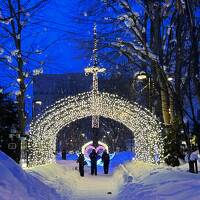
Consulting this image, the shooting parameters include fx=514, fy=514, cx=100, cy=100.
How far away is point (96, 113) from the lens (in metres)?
32.8

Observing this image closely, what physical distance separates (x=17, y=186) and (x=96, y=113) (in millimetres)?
20474

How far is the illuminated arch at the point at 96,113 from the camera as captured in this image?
28094mm

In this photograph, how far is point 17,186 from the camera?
41.0 feet

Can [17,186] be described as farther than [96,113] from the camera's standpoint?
No

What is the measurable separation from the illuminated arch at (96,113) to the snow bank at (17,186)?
12.6 meters

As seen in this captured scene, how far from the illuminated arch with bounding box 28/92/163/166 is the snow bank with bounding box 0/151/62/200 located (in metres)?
12.6

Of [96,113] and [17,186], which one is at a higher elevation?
[96,113]

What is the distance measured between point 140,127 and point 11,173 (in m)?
17.9

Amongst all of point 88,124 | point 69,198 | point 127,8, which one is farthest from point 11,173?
point 88,124

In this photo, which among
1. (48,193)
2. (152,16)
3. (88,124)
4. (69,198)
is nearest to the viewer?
(48,193)

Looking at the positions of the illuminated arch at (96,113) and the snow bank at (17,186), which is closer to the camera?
the snow bank at (17,186)

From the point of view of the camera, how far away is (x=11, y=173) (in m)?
13.0

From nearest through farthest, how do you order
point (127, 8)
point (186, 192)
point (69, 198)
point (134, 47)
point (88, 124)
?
point (186, 192), point (69, 198), point (127, 8), point (134, 47), point (88, 124)

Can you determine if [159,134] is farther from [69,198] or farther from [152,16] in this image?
[69,198]
